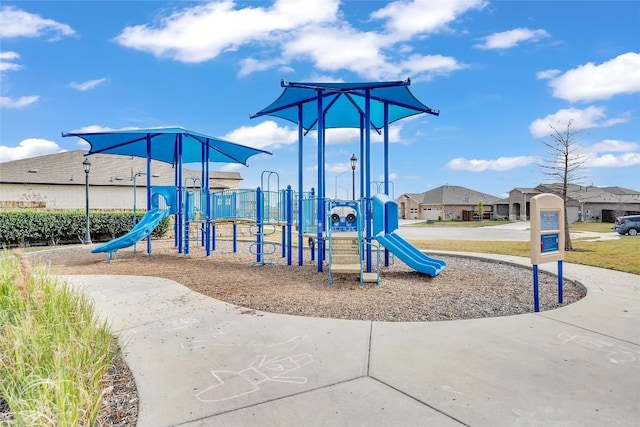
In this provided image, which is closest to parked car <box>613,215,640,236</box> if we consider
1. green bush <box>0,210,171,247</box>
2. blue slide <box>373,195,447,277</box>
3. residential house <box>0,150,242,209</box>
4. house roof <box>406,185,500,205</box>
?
blue slide <box>373,195,447,277</box>

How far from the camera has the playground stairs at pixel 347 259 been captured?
780 centimetres

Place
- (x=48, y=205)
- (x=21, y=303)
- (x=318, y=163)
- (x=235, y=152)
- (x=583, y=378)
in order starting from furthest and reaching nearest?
1. (x=48, y=205)
2. (x=235, y=152)
3. (x=318, y=163)
4. (x=21, y=303)
5. (x=583, y=378)

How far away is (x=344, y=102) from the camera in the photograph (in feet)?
34.8

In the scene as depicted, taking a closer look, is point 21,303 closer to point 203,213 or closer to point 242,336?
point 242,336

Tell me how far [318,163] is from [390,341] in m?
5.50

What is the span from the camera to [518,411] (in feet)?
9.53

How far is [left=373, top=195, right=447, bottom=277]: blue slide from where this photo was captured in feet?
27.7

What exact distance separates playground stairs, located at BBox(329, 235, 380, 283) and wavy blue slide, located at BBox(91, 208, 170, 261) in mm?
6331

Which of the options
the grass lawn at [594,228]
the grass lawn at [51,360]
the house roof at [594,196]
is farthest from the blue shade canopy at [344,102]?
the house roof at [594,196]

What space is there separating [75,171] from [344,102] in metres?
24.9

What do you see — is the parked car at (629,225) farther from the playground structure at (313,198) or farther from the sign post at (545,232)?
the sign post at (545,232)

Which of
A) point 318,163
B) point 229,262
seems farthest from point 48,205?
point 318,163

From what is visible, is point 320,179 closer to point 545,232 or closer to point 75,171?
point 545,232

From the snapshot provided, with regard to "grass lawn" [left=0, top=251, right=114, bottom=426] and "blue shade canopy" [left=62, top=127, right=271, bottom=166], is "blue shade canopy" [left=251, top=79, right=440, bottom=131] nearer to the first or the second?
"blue shade canopy" [left=62, top=127, right=271, bottom=166]
